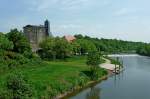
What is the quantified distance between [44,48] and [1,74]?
44914 mm

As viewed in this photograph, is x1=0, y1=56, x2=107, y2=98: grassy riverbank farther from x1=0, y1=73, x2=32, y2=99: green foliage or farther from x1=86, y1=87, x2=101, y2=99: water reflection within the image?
x1=0, y1=73, x2=32, y2=99: green foliage

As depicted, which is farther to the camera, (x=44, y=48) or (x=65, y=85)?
(x=44, y=48)

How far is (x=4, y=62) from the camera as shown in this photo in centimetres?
5469

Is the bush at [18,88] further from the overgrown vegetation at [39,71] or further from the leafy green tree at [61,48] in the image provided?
the leafy green tree at [61,48]

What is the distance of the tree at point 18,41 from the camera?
73125 millimetres

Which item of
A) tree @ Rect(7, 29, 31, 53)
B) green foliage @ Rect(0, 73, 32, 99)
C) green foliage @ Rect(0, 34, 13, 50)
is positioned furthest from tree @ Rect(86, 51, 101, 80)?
green foliage @ Rect(0, 73, 32, 99)

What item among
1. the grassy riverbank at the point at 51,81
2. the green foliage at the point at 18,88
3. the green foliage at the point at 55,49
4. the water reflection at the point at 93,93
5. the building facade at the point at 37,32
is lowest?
the water reflection at the point at 93,93

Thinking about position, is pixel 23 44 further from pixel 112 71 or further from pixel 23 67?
pixel 112 71

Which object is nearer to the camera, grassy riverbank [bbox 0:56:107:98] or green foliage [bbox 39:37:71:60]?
grassy riverbank [bbox 0:56:107:98]

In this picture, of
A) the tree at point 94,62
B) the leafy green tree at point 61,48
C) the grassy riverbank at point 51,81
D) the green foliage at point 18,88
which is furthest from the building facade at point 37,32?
the green foliage at point 18,88

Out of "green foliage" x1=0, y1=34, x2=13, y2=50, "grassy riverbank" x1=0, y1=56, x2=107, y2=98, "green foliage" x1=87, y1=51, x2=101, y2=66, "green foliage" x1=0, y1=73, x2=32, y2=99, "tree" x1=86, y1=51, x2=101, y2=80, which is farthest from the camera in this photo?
"green foliage" x1=0, y1=34, x2=13, y2=50

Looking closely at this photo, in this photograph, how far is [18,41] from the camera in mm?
73688

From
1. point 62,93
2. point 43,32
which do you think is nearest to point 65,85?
point 62,93

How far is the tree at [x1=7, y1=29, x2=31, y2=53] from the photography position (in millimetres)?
73125
